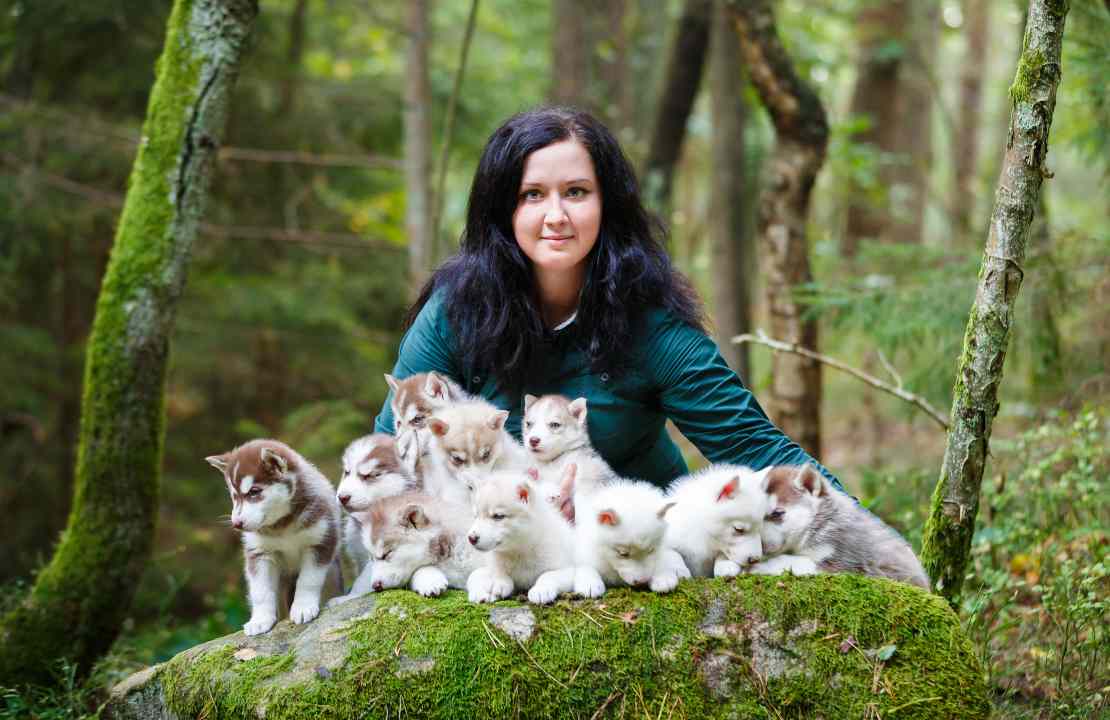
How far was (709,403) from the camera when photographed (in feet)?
14.9

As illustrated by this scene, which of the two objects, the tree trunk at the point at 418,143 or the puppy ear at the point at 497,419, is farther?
the tree trunk at the point at 418,143

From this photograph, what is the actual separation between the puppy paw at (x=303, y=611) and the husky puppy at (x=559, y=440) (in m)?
1.19

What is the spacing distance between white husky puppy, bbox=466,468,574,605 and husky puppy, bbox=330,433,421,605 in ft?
Result: 1.88

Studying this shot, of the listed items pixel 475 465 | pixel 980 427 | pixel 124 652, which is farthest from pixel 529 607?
pixel 124 652

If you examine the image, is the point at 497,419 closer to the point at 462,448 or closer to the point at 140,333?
the point at 462,448

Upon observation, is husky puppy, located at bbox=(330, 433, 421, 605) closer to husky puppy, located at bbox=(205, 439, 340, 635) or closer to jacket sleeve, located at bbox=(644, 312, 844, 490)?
husky puppy, located at bbox=(205, 439, 340, 635)

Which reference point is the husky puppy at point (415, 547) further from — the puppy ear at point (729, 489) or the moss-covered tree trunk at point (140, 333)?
the moss-covered tree trunk at point (140, 333)

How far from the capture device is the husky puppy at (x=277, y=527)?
3.78 meters

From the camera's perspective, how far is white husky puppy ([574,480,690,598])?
346 centimetres

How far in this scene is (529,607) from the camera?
138 inches

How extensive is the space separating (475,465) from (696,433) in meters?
1.13

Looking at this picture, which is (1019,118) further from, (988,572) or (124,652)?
(124,652)

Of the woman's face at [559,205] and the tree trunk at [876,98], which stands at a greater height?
the tree trunk at [876,98]

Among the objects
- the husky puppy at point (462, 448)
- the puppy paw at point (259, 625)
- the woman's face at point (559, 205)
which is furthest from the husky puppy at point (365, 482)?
the woman's face at point (559, 205)
